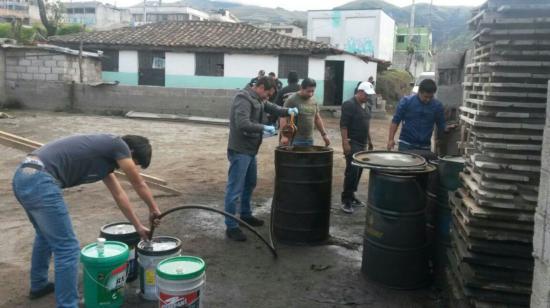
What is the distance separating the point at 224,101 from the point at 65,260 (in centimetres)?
1329

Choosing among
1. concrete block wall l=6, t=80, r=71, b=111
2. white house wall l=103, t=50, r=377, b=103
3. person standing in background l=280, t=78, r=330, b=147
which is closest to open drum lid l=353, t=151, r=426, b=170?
person standing in background l=280, t=78, r=330, b=147

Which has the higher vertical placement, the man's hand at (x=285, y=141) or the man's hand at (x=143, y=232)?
the man's hand at (x=285, y=141)

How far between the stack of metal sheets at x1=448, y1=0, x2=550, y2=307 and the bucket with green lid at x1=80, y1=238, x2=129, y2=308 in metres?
2.39

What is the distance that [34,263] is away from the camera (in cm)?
357

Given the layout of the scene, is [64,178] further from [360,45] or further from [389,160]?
[360,45]

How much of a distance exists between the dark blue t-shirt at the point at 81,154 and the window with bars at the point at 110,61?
66.7ft

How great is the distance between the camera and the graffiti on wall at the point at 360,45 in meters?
39.0

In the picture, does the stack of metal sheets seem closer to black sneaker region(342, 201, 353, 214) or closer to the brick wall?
black sneaker region(342, 201, 353, 214)

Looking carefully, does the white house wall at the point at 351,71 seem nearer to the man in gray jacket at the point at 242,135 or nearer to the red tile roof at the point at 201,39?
the red tile roof at the point at 201,39

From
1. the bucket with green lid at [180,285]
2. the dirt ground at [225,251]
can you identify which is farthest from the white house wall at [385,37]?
the bucket with green lid at [180,285]

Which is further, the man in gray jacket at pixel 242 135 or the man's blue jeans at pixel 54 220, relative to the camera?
the man in gray jacket at pixel 242 135

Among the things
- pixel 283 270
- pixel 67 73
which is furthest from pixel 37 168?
pixel 67 73

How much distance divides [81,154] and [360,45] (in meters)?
38.5

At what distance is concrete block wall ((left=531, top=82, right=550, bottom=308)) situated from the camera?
7.13 ft
